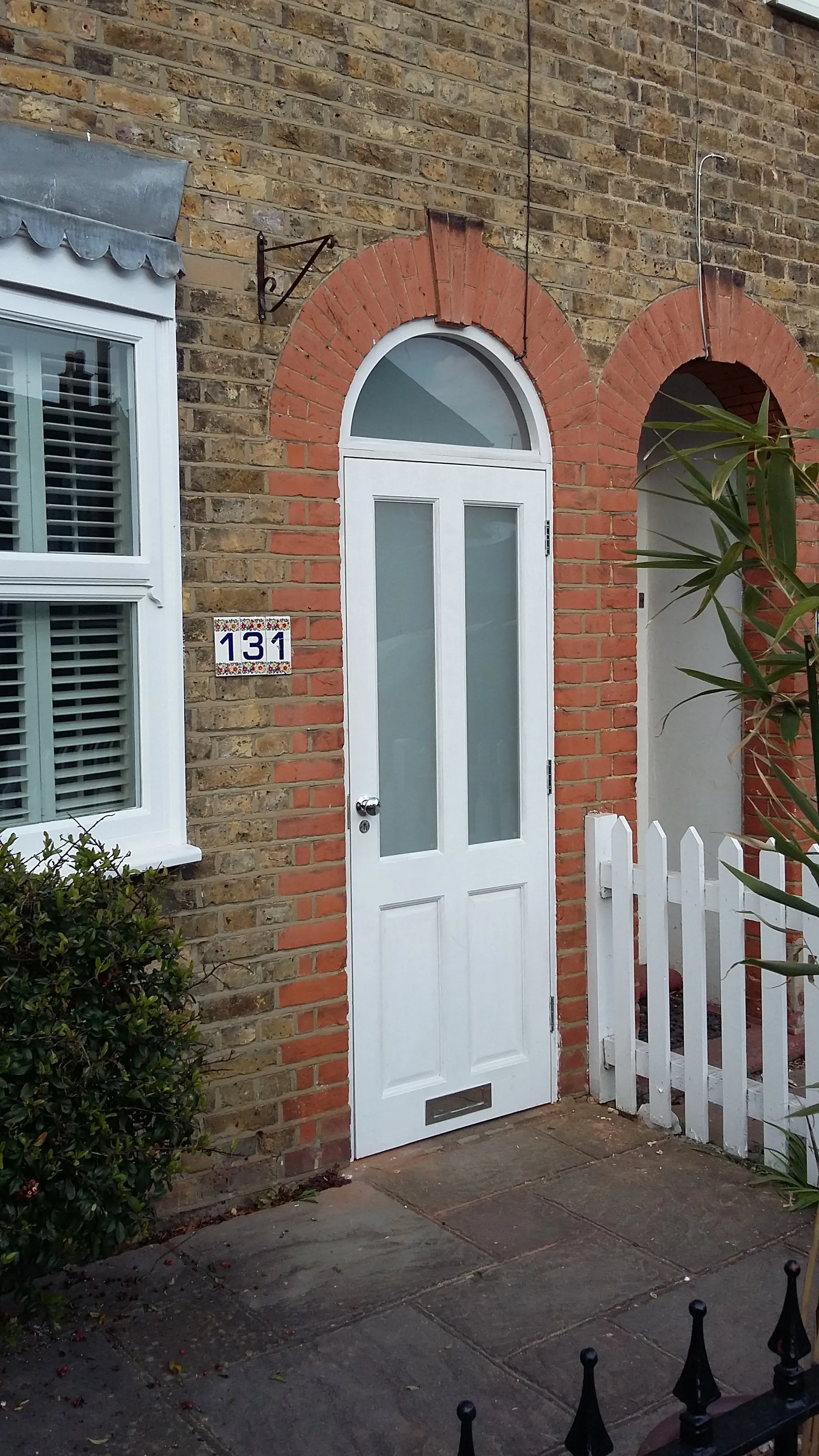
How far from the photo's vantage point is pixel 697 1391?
1841mm

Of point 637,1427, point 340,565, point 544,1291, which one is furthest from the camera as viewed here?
point 340,565

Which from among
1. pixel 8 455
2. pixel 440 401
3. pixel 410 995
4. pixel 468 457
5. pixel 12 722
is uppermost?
pixel 440 401

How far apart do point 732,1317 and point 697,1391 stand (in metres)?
1.89

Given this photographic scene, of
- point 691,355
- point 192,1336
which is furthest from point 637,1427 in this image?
point 691,355

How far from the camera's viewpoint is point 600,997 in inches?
203

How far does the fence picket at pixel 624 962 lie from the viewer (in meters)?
4.96

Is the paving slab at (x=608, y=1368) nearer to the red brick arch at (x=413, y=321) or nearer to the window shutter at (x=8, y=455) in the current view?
the window shutter at (x=8, y=455)

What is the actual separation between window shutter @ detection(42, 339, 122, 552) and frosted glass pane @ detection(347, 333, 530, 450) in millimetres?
996

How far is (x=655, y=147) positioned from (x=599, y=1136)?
4.15m

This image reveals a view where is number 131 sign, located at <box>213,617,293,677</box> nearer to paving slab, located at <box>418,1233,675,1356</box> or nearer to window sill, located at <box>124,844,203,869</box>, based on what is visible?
window sill, located at <box>124,844,203,869</box>

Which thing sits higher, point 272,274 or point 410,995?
point 272,274

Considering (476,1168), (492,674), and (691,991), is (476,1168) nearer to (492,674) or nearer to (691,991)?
(691,991)

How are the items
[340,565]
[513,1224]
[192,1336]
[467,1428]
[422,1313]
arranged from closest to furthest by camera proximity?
[467,1428]
[192,1336]
[422,1313]
[513,1224]
[340,565]

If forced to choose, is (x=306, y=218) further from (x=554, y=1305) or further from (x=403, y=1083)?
(x=554, y=1305)
